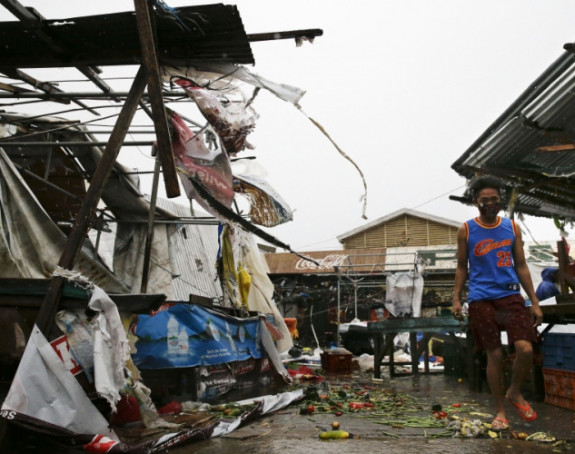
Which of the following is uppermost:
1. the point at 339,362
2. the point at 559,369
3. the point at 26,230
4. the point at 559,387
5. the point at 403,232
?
the point at 403,232

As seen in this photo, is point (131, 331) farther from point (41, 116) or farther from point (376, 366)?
point (376, 366)

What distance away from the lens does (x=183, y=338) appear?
5.89m

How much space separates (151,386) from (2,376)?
7.32 feet

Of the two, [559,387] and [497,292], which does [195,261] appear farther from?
[497,292]

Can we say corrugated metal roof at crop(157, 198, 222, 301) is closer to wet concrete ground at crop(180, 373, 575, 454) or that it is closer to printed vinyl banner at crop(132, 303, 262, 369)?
printed vinyl banner at crop(132, 303, 262, 369)

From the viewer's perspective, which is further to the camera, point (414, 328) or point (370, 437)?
point (414, 328)

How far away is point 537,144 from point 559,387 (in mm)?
3053

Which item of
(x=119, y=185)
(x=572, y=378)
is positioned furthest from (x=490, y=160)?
(x=119, y=185)

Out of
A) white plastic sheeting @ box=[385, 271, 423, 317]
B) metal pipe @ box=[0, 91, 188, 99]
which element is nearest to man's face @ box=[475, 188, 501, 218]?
metal pipe @ box=[0, 91, 188, 99]

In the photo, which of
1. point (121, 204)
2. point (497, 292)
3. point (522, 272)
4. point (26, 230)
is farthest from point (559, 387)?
point (121, 204)

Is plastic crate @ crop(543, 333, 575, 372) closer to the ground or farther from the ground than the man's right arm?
closer to the ground

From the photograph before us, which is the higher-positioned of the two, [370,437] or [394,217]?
[394,217]

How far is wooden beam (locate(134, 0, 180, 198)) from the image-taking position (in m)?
3.75

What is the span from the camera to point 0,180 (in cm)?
536
